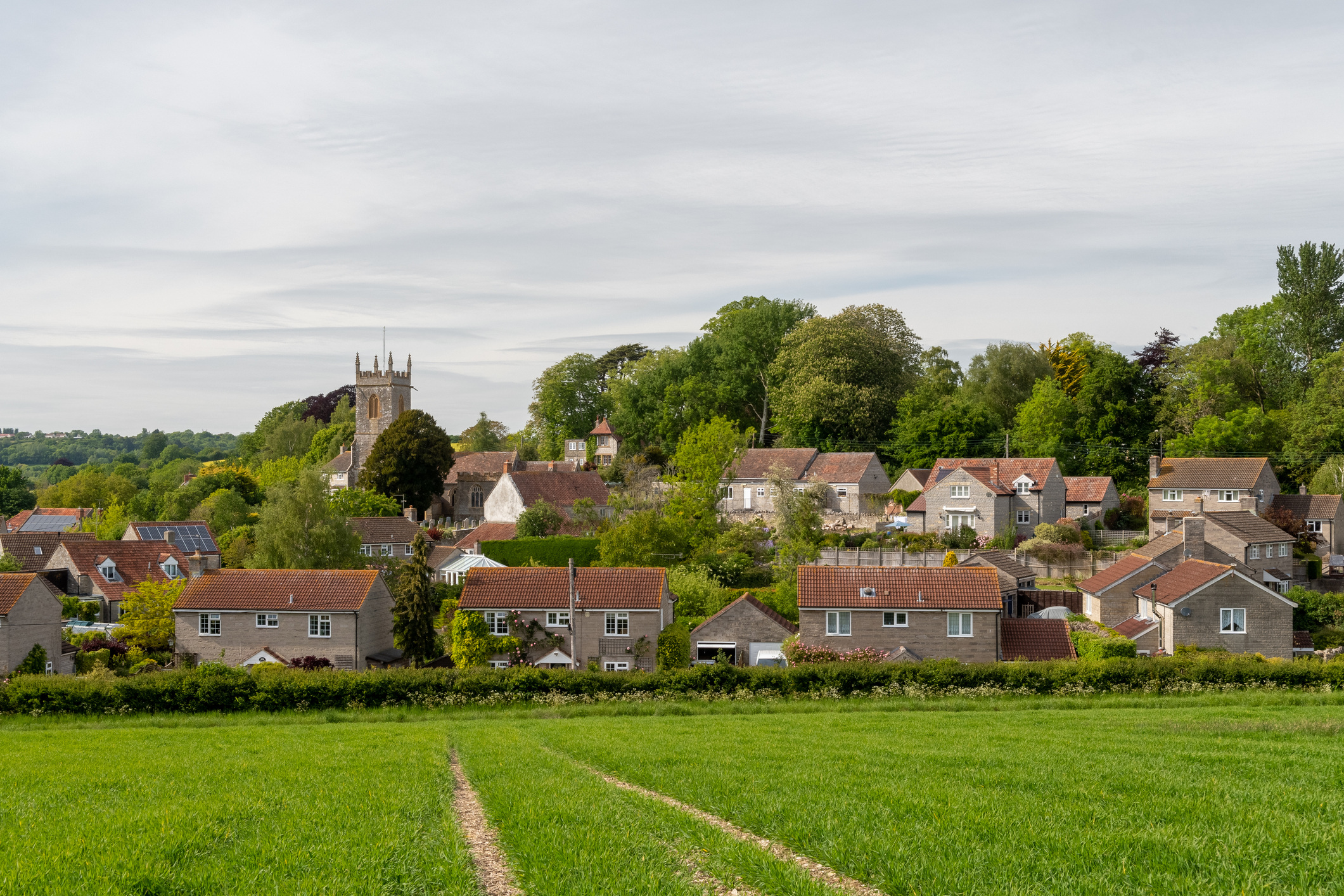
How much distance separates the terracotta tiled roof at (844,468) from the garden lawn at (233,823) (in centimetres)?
5900

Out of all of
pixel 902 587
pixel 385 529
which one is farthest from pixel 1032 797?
pixel 385 529

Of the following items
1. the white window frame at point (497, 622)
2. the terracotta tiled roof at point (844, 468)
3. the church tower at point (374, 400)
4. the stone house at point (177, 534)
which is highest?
the church tower at point (374, 400)

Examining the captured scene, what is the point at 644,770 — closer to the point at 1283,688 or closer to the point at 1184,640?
the point at 1283,688

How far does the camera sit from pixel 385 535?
70500 mm

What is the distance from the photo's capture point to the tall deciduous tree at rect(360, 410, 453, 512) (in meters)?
81.8

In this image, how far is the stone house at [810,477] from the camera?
77625mm

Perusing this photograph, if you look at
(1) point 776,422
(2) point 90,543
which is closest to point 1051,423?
(1) point 776,422

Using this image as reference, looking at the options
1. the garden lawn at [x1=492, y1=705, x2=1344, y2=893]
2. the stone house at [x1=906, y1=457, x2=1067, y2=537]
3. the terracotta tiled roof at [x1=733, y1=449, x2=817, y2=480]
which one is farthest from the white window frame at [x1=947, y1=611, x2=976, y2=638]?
the terracotta tiled roof at [x1=733, y1=449, x2=817, y2=480]

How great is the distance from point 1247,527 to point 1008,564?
14.0 metres

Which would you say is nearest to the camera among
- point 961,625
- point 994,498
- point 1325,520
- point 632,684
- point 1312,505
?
point 632,684

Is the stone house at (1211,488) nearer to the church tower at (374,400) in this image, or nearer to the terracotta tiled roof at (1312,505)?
the terracotta tiled roof at (1312,505)

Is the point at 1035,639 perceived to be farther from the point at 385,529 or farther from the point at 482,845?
the point at 385,529

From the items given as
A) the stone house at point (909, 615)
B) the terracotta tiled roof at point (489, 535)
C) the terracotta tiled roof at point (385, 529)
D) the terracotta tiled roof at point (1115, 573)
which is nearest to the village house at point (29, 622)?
the terracotta tiled roof at point (385, 529)

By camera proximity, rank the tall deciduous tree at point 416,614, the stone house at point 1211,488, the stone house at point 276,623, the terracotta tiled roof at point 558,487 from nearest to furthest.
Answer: the stone house at point 276,623, the tall deciduous tree at point 416,614, the stone house at point 1211,488, the terracotta tiled roof at point 558,487
